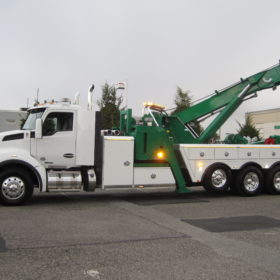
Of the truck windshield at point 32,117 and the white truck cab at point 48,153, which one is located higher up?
the truck windshield at point 32,117

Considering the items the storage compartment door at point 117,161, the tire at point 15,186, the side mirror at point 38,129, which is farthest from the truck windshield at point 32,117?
the storage compartment door at point 117,161

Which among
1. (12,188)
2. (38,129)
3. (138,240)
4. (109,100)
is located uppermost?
(109,100)

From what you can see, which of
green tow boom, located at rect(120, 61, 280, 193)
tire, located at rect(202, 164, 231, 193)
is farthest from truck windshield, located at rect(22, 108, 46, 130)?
tire, located at rect(202, 164, 231, 193)

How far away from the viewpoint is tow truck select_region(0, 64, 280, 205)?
32.8ft

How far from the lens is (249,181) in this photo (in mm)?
12859

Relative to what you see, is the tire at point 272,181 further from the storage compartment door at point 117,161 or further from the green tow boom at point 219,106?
the storage compartment door at point 117,161

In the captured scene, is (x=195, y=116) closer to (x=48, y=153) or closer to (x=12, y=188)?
(x=48, y=153)

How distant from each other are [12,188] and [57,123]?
210 centimetres

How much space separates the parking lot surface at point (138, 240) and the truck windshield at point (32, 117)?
2.07m

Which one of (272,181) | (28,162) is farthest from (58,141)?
(272,181)

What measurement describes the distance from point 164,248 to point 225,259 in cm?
100

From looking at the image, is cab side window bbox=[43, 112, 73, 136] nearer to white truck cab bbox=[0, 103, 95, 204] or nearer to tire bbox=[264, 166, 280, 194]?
white truck cab bbox=[0, 103, 95, 204]

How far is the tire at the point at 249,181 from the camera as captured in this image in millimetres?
12631

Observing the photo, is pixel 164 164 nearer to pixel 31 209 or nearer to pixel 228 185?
pixel 228 185
